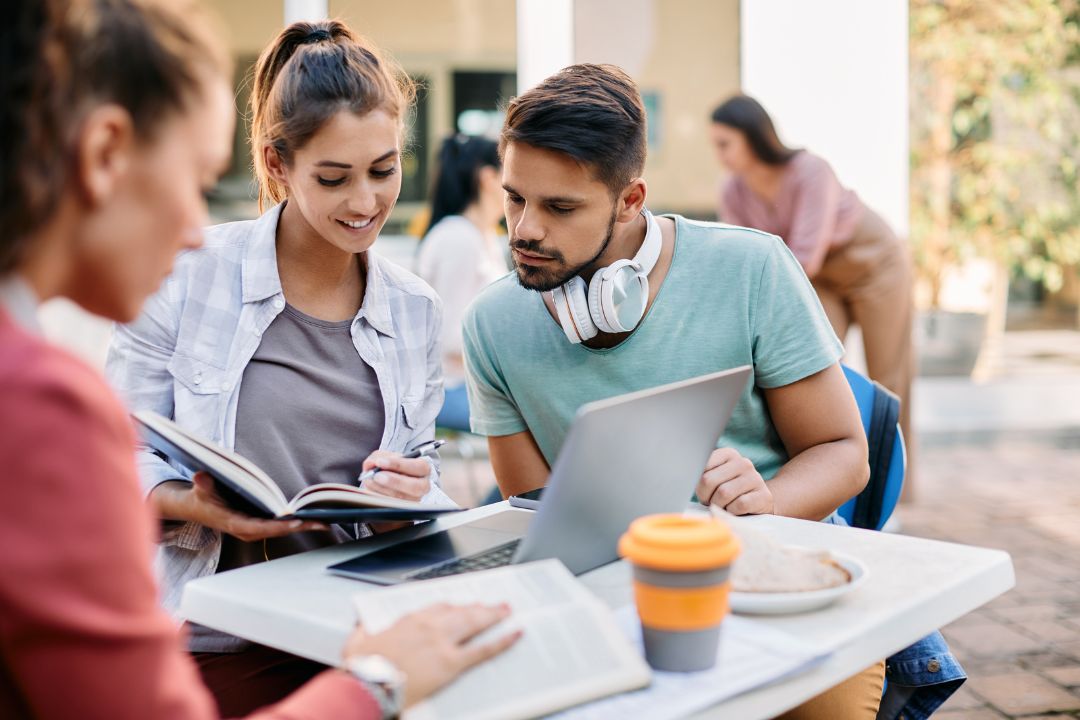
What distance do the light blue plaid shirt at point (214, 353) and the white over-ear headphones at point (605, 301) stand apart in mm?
318

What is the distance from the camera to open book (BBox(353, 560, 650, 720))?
3.32 feet

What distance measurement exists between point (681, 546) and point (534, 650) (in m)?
0.18

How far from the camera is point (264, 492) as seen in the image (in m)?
1.48

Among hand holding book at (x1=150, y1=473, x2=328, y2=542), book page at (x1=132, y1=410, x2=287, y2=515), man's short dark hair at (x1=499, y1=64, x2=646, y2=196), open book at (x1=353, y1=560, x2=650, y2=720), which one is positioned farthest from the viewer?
man's short dark hair at (x1=499, y1=64, x2=646, y2=196)

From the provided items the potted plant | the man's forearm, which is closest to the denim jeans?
the man's forearm

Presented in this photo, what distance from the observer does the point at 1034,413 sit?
683 centimetres

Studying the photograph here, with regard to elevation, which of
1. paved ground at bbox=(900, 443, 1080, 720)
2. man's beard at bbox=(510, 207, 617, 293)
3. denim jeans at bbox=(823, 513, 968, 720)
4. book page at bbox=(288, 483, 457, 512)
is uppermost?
man's beard at bbox=(510, 207, 617, 293)

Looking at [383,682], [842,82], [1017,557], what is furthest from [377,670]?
[842,82]

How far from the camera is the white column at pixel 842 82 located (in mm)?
5754

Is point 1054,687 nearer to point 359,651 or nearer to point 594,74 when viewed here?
point 594,74

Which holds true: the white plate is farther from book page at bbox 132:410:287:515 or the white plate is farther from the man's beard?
the man's beard

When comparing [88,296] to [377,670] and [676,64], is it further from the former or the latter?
[676,64]

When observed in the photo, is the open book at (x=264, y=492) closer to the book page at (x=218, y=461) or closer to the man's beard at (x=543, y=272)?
the book page at (x=218, y=461)

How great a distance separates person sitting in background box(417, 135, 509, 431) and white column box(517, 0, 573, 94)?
4.05 ft
